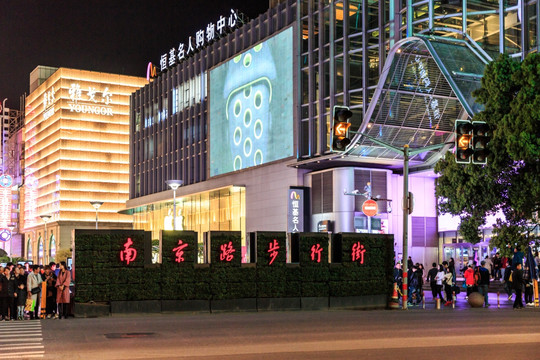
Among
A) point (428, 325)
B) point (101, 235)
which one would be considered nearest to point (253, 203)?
point (101, 235)

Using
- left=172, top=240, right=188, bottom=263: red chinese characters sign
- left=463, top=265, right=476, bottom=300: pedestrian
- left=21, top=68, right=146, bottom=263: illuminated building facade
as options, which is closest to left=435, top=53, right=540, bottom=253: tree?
left=463, top=265, right=476, bottom=300: pedestrian

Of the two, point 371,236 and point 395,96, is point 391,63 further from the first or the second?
point 371,236

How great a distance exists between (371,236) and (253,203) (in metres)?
29.9

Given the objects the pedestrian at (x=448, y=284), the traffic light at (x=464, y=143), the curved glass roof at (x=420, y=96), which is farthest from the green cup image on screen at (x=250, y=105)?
the traffic light at (x=464, y=143)

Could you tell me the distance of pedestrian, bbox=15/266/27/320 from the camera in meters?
26.5

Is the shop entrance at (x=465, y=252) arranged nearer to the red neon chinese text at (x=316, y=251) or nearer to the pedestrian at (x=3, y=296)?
the red neon chinese text at (x=316, y=251)

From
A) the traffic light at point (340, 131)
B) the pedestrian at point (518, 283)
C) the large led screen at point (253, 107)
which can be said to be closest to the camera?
the traffic light at point (340, 131)

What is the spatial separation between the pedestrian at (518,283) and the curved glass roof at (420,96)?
41.3 ft

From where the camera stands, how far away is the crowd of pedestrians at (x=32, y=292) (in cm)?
2586

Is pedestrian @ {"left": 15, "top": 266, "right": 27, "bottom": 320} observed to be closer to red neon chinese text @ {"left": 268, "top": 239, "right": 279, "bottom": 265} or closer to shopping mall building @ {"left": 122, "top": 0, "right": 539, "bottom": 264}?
red neon chinese text @ {"left": 268, "top": 239, "right": 279, "bottom": 265}

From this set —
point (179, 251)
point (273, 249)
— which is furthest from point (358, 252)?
point (179, 251)

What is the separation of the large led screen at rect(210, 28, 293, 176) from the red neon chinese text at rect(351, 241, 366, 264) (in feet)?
83.4

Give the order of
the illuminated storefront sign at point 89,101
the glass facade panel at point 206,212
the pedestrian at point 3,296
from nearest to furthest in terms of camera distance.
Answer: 1. the pedestrian at point 3,296
2. the glass facade panel at point 206,212
3. the illuminated storefront sign at point 89,101

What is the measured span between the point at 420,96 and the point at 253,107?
1705 centimetres
